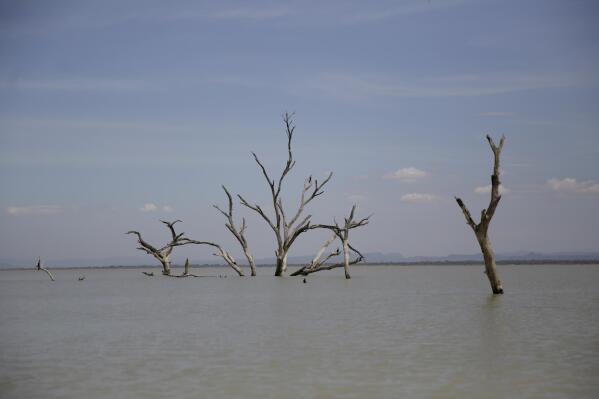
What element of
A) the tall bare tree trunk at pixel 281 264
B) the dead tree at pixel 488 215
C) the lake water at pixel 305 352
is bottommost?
the lake water at pixel 305 352

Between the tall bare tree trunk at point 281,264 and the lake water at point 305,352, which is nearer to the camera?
the lake water at point 305,352

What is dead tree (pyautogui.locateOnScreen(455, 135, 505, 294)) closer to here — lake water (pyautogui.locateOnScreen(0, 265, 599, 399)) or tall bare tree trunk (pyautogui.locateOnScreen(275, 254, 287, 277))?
lake water (pyautogui.locateOnScreen(0, 265, 599, 399))

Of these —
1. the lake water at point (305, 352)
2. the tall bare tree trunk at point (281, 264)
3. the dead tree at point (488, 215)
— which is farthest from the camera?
the tall bare tree trunk at point (281, 264)

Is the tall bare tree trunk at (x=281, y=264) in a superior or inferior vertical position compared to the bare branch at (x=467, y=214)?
inferior

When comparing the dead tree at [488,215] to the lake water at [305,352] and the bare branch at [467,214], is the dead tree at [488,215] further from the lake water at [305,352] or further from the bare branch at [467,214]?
the lake water at [305,352]

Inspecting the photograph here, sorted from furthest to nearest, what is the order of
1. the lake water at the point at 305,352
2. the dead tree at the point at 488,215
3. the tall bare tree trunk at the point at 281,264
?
the tall bare tree trunk at the point at 281,264 < the dead tree at the point at 488,215 < the lake water at the point at 305,352

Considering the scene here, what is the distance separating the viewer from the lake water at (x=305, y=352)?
9.34m

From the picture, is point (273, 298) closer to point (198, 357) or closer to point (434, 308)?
point (434, 308)

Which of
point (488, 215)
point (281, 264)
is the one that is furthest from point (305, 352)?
point (281, 264)

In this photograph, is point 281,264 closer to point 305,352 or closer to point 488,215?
point 488,215

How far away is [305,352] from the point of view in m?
12.4

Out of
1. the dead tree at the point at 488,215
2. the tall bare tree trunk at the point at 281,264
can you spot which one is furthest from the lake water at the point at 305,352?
the tall bare tree trunk at the point at 281,264

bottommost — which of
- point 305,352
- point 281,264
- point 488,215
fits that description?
point 305,352

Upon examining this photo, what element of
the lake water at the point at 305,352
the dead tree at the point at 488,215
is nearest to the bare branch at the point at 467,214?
the dead tree at the point at 488,215
